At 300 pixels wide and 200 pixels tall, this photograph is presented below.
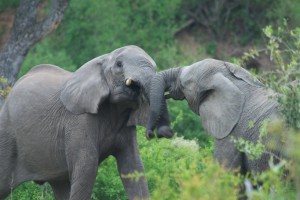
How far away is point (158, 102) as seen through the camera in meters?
10.3

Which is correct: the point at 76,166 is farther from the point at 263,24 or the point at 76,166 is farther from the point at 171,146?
the point at 263,24

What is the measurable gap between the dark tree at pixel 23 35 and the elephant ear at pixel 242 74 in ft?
17.9

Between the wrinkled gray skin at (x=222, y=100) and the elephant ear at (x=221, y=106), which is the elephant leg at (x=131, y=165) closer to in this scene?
the wrinkled gray skin at (x=222, y=100)

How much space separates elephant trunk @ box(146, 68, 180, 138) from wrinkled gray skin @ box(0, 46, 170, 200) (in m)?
0.08

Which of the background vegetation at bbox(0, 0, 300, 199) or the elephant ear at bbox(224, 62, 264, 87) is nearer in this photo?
the elephant ear at bbox(224, 62, 264, 87)

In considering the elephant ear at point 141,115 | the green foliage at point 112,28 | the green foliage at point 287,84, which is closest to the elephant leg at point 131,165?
the elephant ear at point 141,115

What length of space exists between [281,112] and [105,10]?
1452 cm

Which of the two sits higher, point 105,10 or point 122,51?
point 122,51

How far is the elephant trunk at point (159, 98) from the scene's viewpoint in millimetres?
10273

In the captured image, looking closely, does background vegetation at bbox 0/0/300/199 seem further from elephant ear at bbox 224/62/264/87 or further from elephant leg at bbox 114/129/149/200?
elephant ear at bbox 224/62/264/87

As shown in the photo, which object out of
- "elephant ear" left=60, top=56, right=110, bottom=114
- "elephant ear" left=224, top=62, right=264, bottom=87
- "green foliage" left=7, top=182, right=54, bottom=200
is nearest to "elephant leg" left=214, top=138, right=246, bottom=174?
"elephant ear" left=224, top=62, right=264, bottom=87

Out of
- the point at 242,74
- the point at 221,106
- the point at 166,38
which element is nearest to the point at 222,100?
the point at 221,106

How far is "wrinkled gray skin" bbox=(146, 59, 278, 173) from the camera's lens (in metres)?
9.95

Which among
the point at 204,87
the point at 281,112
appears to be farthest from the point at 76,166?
the point at 281,112
